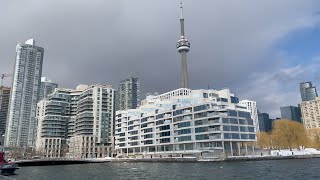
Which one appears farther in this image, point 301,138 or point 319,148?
point 319,148

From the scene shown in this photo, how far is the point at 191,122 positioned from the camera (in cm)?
18000

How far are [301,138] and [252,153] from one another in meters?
28.0

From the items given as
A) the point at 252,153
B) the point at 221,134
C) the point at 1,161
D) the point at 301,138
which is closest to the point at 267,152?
the point at 252,153

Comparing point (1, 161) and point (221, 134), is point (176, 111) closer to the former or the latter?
point (221, 134)

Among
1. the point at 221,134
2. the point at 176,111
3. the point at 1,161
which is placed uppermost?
the point at 176,111

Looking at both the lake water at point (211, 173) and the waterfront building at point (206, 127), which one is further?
the waterfront building at point (206, 127)

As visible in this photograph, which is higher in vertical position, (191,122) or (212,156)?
(191,122)

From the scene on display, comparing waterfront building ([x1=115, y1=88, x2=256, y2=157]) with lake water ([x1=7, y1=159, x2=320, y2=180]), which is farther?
waterfront building ([x1=115, y1=88, x2=256, y2=157])

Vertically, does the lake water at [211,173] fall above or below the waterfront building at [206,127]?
below

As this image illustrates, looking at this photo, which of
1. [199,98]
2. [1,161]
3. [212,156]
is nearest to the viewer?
[1,161]

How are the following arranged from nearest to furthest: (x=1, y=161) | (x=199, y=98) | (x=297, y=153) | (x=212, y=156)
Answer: (x=1, y=161) < (x=212, y=156) < (x=297, y=153) < (x=199, y=98)

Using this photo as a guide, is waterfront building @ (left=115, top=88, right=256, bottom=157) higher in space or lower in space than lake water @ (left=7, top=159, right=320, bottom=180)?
higher

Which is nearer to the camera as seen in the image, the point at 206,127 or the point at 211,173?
the point at 211,173

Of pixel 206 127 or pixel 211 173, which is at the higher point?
pixel 206 127
